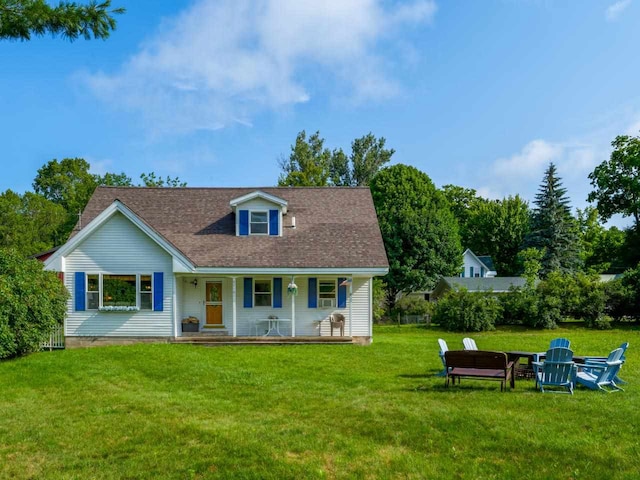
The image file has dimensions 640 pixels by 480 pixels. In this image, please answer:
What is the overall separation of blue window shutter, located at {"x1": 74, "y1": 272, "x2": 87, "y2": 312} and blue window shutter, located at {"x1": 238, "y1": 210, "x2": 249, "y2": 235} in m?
6.24

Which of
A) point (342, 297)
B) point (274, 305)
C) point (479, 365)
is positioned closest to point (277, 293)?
→ point (274, 305)

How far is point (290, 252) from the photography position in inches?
795

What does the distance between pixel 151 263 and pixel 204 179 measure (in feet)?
74.5

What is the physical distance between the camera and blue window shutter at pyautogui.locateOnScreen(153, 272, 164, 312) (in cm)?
1872

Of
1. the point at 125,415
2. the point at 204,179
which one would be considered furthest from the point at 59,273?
the point at 204,179

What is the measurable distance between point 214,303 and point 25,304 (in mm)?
6841

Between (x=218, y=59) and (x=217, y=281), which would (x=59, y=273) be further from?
(x=218, y=59)

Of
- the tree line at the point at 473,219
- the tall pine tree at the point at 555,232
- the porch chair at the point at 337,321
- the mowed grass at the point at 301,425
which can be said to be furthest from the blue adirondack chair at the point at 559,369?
the tall pine tree at the point at 555,232

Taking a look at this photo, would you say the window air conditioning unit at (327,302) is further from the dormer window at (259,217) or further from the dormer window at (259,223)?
the dormer window at (259,223)

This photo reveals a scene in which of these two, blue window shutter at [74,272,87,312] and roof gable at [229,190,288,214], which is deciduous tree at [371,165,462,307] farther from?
blue window shutter at [74,272,87,312]

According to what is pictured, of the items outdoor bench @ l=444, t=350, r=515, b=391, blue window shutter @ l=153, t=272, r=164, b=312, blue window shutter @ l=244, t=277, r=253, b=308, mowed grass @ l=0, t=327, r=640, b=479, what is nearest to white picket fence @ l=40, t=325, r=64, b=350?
blue window shutter @ l=153, t=272, r=164, b=312

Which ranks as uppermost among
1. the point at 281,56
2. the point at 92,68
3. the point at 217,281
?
the point at 281,56

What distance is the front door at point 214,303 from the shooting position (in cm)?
2052

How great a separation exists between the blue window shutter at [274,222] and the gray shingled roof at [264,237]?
34cm
